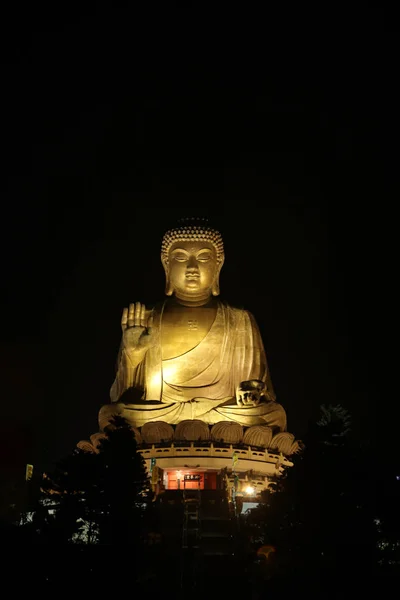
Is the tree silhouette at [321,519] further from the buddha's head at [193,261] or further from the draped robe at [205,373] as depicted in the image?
the buddha's head at [193,261]

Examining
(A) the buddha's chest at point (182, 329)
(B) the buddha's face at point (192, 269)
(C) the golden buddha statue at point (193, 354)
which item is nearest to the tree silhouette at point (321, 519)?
(C) the golden buddha statue at point (193, 354)

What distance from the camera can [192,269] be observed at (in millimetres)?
17562

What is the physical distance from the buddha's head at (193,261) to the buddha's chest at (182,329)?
62 cm

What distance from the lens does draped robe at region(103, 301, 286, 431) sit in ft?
50.2

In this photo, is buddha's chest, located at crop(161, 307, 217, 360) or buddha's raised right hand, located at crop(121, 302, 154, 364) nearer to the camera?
buddha's raised right hand, located at crop(121, 302, 154, 364)

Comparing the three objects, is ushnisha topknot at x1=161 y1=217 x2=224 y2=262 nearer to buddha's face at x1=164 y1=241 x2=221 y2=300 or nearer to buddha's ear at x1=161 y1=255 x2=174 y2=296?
buddha's face at x1=164 y1=241 x2=221 y2=300

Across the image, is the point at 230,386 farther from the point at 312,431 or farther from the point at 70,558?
the point at 70,558

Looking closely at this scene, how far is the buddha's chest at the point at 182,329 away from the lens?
54.7ft

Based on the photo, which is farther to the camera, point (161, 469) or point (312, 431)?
point (161, 469)

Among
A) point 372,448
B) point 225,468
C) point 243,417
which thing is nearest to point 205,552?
point 372,448

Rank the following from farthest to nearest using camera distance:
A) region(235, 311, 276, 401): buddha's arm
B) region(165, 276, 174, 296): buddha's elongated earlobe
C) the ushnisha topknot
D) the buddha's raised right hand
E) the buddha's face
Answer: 1. region(165, 276, 174, 296): buddha's elongated earlobe
2. the ushnisha topknot
3. the buddha's face
4. region(235, 311, 276, 401): buddha's arm
5. the buddha's raised right hand

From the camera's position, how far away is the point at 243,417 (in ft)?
49.5

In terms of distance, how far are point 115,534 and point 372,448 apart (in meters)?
3.29

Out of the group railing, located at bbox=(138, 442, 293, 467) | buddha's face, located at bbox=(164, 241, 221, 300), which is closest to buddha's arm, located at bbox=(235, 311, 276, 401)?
buddha's face, located at bbox=(164, 241, 221, 300)
